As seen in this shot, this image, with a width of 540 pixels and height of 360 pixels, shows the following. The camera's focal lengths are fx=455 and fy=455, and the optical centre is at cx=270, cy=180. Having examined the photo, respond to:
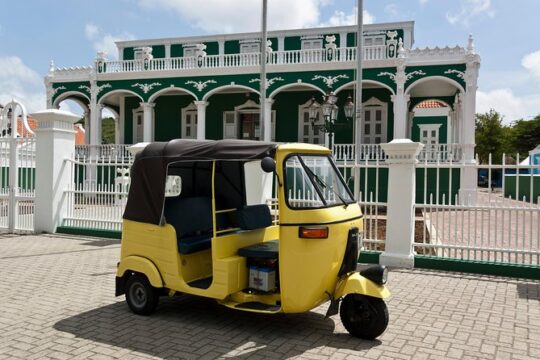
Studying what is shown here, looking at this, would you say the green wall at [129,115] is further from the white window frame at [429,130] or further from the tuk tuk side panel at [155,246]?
the tuk tuk side panel at [155,246]

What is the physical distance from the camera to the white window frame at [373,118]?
69.4 feet

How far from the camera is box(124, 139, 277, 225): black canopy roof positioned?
4.37 m

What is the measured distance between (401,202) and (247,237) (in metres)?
3.32

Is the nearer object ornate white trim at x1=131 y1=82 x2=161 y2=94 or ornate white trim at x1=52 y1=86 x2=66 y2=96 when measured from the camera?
ornate white trim at x1=131 y1=82 x2=161 y2=94

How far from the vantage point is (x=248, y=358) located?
3.84 m

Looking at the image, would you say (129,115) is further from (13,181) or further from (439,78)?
(439,78)

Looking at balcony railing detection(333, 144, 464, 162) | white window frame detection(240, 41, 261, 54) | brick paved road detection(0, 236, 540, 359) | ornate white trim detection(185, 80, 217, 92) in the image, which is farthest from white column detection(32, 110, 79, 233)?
white window frame detection(240, 41, 261, 54)

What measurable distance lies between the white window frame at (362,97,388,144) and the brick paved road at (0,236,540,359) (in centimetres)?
1505

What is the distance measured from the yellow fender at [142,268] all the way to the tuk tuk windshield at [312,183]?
5.64 ft

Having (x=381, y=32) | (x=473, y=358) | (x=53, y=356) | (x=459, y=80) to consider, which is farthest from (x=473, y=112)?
(x=53, y=356)

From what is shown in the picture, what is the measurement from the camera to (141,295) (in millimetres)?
5066

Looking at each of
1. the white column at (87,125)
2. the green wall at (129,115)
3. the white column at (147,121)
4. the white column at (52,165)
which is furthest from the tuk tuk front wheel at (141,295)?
the white column at (87,125)

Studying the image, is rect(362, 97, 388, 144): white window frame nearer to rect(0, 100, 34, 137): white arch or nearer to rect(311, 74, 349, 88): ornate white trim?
rect(311, 74, 349, 88): ornate white trim

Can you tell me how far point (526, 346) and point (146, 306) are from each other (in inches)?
150
